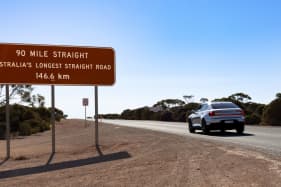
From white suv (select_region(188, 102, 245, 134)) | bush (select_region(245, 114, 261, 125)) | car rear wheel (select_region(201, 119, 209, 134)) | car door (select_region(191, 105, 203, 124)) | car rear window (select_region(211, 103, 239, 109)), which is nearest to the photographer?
white suv (select_region(188, 102, 245, 134))

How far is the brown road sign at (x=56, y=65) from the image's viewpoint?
1741 cm

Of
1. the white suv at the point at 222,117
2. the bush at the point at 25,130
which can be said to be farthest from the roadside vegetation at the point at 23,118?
the white suv at the point at 222,117

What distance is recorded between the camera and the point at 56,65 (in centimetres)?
1814

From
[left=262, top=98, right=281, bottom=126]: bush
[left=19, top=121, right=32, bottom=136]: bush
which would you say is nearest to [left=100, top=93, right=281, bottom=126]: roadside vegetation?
[left=262, top=98, right=281, bottom=126]: bush

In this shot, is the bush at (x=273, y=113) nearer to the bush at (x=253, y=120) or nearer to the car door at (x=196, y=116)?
the bush at (x=253, y=120)

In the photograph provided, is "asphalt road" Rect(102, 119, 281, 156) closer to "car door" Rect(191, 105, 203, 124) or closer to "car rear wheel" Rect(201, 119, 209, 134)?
"car rear wheel" Rect(201, 119, 209, 134)

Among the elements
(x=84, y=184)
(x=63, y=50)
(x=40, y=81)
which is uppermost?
(x=63, y=50)

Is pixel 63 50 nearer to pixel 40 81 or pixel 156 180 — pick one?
pixel 40 81

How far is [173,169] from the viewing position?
11.1 meters

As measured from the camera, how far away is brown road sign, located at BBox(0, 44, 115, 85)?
17.4 metres

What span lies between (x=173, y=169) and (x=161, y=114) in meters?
66.8

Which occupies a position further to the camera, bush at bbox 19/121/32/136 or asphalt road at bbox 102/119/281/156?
bush at bbox 19/121/32/136

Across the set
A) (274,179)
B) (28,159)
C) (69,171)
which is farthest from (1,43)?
(274,179)

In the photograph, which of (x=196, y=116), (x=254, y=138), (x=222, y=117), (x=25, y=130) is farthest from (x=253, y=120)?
(x=254, y=138)
